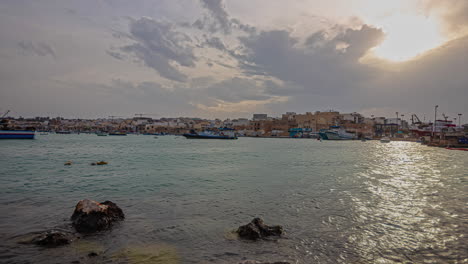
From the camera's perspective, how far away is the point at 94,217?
785 cm

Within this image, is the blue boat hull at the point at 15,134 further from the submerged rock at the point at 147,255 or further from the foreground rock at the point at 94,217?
the submerged rock at the point at 147,255

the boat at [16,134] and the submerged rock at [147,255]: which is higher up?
the boat at [16,134]

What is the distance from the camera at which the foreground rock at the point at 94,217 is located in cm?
759

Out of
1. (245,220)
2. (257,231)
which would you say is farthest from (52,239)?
(245,220)

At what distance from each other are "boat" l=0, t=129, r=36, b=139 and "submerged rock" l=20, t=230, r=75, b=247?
84711 mm

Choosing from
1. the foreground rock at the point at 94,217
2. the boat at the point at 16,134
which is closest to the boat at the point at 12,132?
the boat at the point at 16,134

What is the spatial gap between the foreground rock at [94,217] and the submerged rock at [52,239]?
0.65m

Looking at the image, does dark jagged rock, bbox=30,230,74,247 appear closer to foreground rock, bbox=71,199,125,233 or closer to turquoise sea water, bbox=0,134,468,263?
turquoise sea water, bbox=0,134,468,263

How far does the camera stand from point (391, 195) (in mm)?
12992

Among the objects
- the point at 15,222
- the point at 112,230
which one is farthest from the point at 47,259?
the point at 15,222

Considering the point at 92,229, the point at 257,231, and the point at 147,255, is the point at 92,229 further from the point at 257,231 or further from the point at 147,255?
the point at 257,231

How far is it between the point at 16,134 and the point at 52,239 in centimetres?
8814

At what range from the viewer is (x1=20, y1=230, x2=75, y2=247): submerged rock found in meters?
6.57

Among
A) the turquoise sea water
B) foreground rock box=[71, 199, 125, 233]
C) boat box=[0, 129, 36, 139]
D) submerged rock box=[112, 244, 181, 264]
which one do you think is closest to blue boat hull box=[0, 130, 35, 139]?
boat box=[0, 129, 36, 139]
